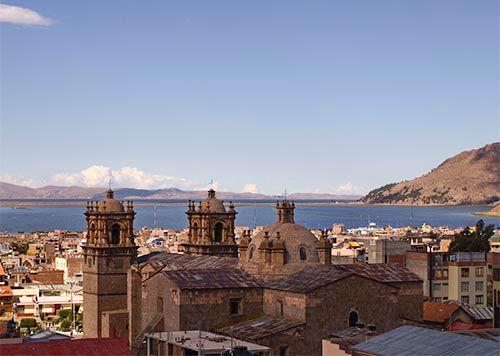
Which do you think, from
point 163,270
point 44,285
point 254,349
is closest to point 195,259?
point 163,270

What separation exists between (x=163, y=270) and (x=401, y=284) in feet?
37.2

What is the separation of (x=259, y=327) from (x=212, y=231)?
57.4ft

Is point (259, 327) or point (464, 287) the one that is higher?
point (259, 327)

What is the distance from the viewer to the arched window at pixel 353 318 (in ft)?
150

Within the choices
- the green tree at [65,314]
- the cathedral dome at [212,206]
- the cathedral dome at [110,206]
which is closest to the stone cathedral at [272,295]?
the cathedral dome at [110,206]

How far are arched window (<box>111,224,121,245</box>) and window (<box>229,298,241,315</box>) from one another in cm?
1421

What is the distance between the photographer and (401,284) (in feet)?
160

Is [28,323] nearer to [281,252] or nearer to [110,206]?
[110,206]

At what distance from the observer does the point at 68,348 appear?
1516 inches

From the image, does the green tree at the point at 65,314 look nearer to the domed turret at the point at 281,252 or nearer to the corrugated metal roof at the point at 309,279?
the domed turret at the point at 281,252

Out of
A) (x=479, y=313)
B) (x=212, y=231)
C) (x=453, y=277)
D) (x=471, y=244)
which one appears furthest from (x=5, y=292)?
(x=479, y=313)

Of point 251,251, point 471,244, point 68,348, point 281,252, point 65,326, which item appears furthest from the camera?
point 471,244

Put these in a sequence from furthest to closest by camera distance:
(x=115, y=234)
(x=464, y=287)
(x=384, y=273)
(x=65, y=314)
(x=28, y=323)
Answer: (x=65, y=314), (x=28, y=323), (x=464, y=287), (x=115, y=234), (x=384, y=273)

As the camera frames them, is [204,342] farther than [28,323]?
No
